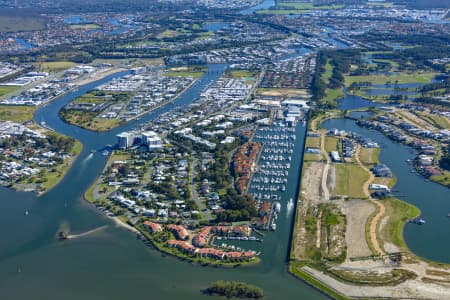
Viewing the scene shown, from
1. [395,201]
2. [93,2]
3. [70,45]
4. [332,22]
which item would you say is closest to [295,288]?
[395,201]

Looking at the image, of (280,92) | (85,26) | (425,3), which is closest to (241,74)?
(280,92)

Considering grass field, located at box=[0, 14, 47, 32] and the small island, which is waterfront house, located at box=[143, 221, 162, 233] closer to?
the small island

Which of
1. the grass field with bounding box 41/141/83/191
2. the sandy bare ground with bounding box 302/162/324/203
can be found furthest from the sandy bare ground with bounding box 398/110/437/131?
the grass field with bounding box 41/141/83/191

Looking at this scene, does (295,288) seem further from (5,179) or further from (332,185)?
(5,179)

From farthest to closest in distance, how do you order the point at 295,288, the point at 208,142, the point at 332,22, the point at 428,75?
the point at 332,22
the point at 428,75
the point at 208,142
the point at 295,288

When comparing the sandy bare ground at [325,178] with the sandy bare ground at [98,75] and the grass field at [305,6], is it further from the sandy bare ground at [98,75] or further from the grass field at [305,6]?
the grass field at [305,6]

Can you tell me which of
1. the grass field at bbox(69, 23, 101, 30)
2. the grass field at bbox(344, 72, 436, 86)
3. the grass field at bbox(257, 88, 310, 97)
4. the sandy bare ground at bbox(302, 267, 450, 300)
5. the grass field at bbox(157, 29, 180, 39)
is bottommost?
the sandy bare ground at bbox(302, 267, 450, 300)
